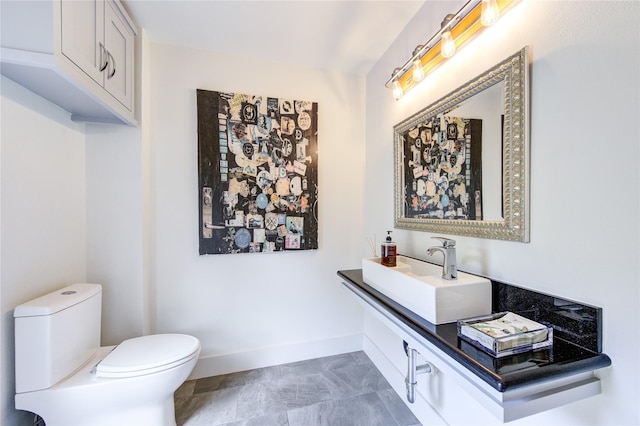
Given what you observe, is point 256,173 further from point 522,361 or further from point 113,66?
point 522,361

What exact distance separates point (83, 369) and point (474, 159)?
2161 millimetres

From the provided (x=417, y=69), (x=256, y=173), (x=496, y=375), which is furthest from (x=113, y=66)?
(x=496, y=375)

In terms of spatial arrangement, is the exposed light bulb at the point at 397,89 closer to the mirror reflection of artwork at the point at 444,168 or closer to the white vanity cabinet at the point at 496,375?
the mirror reflection of artwork at the point at 444,168

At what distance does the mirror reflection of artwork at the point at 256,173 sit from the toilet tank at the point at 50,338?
0.72 meters

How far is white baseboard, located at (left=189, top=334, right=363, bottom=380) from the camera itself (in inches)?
74.7

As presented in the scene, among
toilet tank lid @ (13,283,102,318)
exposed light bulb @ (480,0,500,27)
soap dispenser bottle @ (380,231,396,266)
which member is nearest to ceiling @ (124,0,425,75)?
exposed light bulb @ (480,0,500,27)

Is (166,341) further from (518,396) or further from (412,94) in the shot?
(412,94)

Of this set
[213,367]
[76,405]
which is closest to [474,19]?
[76,405]

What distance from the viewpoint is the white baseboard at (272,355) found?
190 centimetres

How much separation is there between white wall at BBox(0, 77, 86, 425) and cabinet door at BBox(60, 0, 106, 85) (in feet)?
1.04

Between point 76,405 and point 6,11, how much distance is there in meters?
1.66

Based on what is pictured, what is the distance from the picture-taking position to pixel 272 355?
2.01m

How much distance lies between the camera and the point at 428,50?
1.30 meters

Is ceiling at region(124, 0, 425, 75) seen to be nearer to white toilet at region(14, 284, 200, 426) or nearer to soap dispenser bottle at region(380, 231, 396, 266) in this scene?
soap dispenser bottle at region(380, 231, 396, 266)
